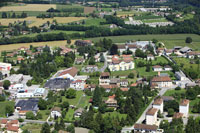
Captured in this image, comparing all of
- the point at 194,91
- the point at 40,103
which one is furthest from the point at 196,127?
the point at 40,103

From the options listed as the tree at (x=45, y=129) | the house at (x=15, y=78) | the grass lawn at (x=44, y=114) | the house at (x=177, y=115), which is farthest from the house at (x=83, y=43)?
the tree at (x=45, y=129)

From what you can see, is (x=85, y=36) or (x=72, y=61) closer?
(x=72, y=61)

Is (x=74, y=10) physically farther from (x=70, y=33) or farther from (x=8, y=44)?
(x=8, y=44)

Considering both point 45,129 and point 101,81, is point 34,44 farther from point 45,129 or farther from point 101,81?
point 45,129

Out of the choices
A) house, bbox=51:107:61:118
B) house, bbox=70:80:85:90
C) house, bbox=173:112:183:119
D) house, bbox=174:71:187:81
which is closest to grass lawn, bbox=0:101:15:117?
house, bbox=51:107:61:118

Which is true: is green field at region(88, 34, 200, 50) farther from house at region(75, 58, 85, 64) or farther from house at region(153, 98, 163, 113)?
house at region(153, 98, 163, 113)

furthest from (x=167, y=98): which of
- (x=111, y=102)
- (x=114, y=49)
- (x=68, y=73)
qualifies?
(x=114, y=49)

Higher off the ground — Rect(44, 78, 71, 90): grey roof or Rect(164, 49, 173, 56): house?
Rect(164, 49, 173, 56): house
